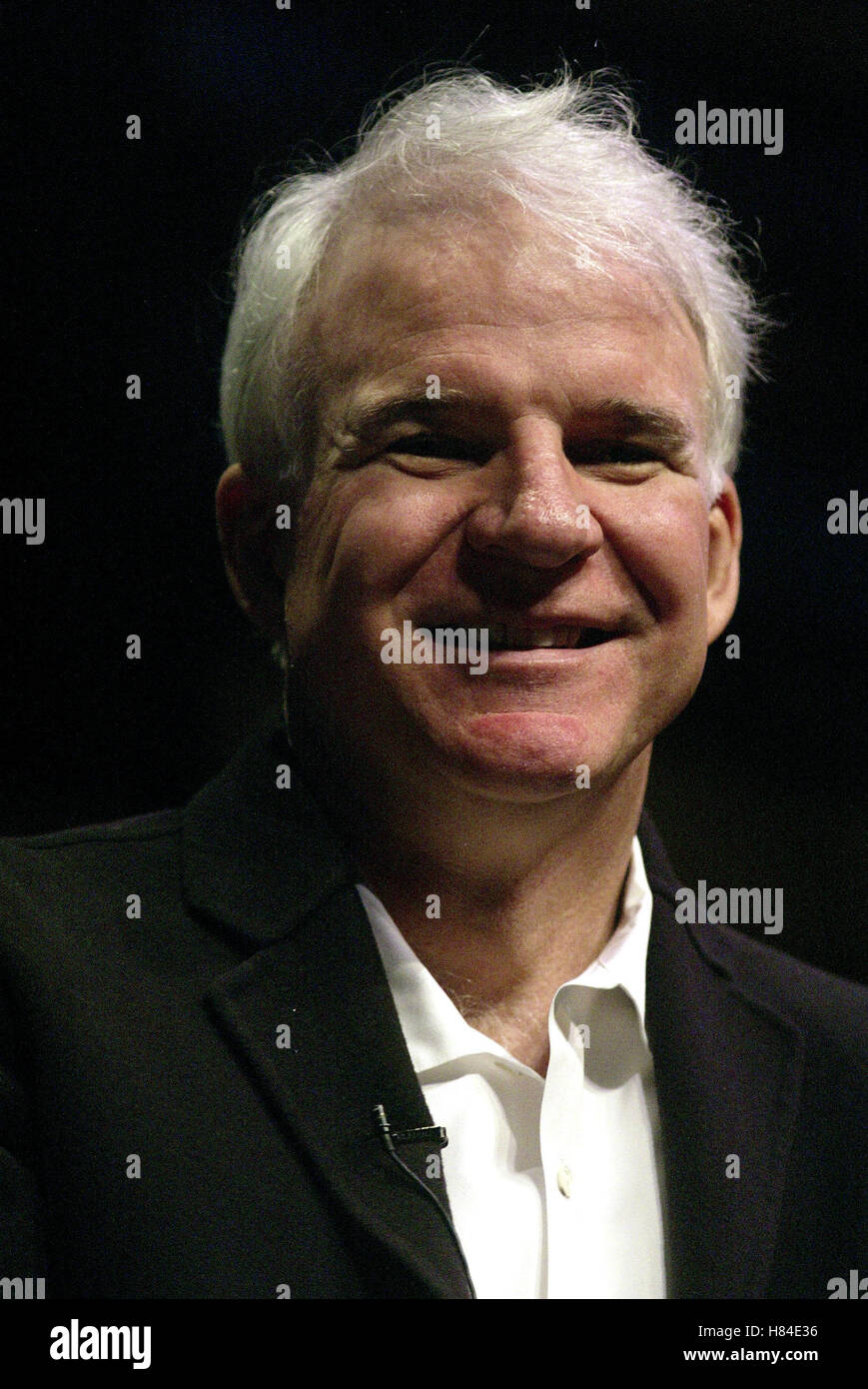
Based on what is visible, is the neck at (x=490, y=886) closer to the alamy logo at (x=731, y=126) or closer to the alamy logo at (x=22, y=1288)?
the alamy logo at (x=22, y=1288)

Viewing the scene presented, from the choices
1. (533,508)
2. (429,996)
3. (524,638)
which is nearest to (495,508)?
(533,508)

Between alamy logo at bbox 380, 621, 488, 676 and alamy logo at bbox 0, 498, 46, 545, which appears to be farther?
alamy logo at bbox 0, 498, 46, 545

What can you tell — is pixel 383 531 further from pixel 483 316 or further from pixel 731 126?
pixel 731 126

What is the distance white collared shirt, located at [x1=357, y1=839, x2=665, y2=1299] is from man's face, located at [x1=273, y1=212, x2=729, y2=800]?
0.23 m

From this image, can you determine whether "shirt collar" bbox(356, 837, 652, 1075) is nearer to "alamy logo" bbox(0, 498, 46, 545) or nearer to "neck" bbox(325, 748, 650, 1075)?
"neck" bbox(325, 748, 650, 1075)

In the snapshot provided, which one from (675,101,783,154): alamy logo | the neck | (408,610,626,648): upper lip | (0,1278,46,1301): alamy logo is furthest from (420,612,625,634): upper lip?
(0,1278,46,1301): alamy logo

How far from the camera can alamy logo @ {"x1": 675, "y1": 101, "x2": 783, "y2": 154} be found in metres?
1.75

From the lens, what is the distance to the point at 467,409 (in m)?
1.52

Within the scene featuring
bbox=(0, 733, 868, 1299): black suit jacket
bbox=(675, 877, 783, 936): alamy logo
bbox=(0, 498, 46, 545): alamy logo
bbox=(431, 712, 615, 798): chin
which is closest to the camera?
bbox=(0, 733, 868, 1299): black suit jacket

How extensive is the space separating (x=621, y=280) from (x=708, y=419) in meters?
0.20

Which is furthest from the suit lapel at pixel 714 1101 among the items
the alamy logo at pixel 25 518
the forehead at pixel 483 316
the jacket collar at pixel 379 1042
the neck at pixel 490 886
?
the alamy logo at pixel 25 518

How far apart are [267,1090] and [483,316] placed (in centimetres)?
83

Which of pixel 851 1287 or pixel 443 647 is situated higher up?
pixel 443 647

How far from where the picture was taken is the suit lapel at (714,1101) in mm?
1554
